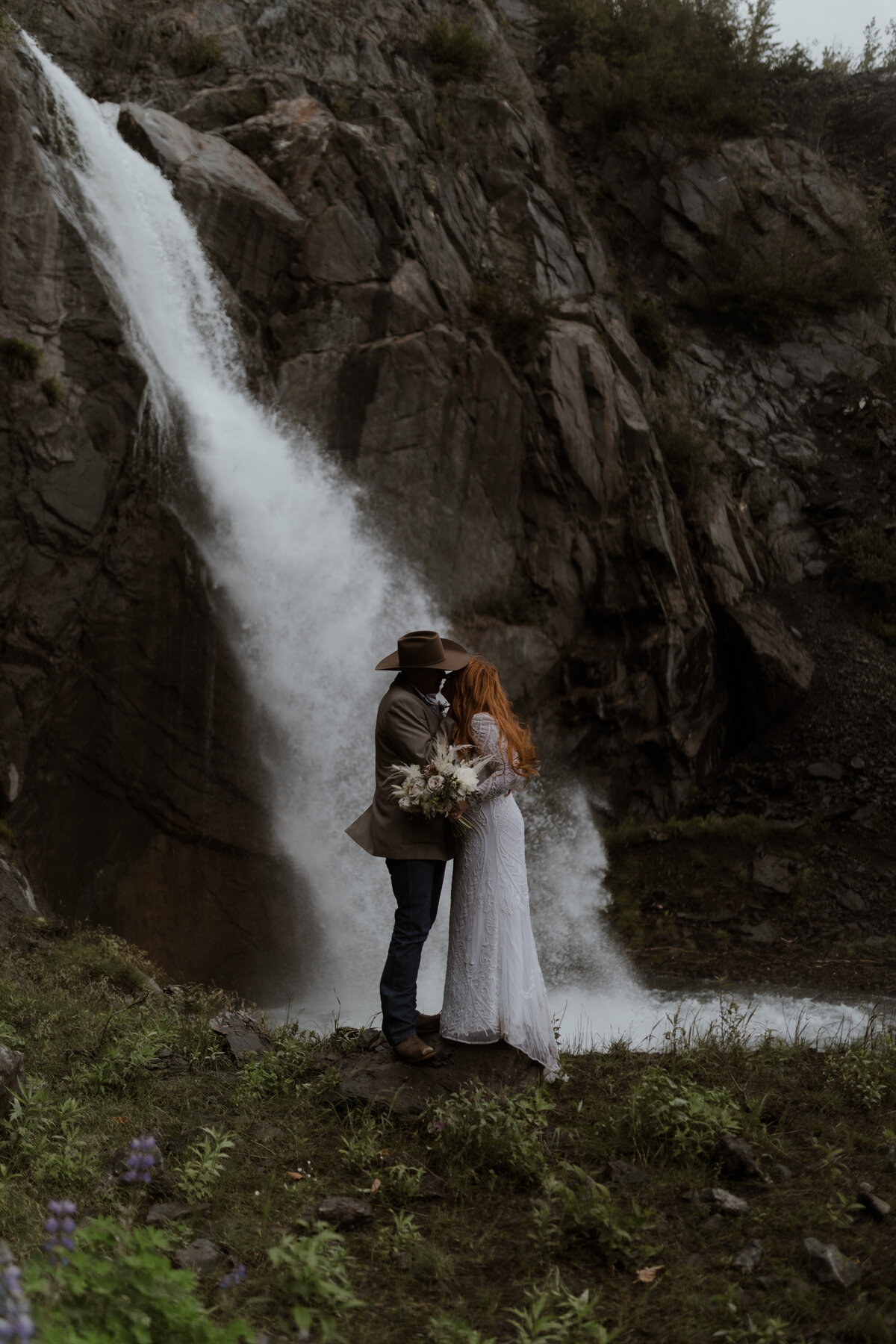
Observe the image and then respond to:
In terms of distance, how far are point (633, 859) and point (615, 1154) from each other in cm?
1152

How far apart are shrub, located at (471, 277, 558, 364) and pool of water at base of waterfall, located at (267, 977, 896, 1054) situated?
1072cm

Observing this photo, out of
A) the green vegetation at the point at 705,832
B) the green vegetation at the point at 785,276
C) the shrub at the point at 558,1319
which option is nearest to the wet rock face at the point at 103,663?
the green vegetation at the point at 705,832

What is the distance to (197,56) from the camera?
17906 mm

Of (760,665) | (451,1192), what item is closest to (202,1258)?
(451,1192)

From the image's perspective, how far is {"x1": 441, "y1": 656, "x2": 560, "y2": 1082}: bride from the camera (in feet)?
16.6

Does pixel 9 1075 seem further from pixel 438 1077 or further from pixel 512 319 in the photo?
pixel 512 319

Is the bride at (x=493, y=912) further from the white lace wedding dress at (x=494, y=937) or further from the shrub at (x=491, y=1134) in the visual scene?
the shrub at (x=491, y=1134)

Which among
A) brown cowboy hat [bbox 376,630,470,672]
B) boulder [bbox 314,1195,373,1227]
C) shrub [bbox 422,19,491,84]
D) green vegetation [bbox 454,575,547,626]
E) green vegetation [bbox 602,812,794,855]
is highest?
shrub [bbox 422,19,491,84]

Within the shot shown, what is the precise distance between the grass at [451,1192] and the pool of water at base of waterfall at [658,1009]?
2.96 metres

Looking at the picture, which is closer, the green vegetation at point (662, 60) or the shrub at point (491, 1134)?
the shrub at point (491, 1134)

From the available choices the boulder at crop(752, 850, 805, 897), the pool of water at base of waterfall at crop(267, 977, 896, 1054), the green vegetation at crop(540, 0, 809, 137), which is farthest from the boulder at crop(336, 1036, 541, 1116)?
the green vegetation at crop(540, 0, 809, 137)

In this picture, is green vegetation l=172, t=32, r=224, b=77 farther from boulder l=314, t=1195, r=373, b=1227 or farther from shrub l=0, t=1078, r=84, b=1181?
boulder l=314, t=1195, r=373, b=1227

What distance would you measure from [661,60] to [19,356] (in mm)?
18657

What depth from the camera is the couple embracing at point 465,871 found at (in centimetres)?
509
